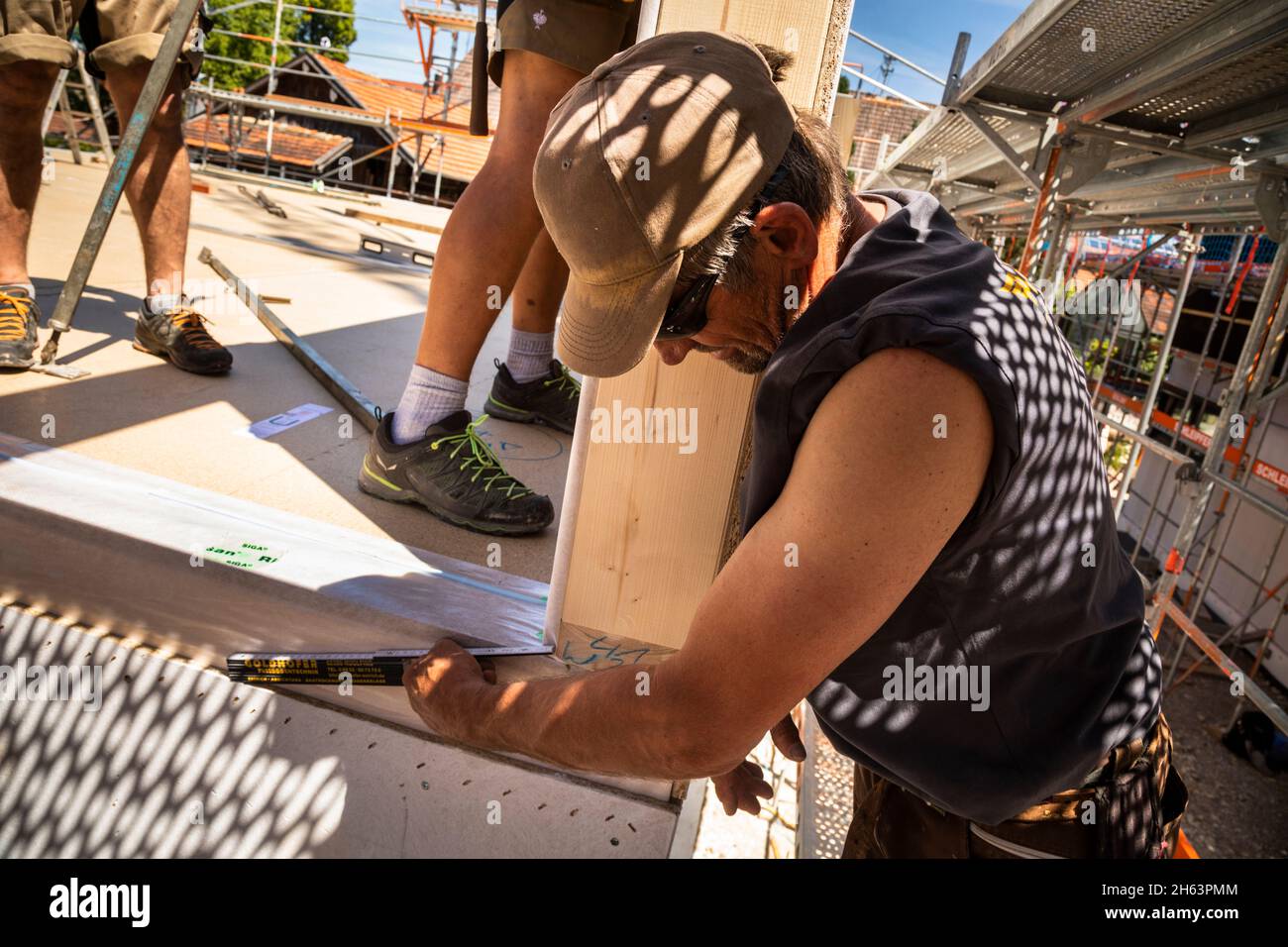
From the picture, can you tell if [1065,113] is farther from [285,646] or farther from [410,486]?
[285,646]

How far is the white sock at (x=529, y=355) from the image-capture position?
2.74 m

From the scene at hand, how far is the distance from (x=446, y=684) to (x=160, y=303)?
6.41 ft

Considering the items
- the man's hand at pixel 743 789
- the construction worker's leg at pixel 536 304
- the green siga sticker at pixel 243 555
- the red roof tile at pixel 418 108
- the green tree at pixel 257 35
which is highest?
the green tree at pixel 257 35

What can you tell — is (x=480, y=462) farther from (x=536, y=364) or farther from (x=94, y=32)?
(x=94, y=32)

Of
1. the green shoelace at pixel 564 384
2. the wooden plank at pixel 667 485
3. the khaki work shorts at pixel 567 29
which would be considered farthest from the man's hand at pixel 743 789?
the green shoelace at pixel 564 384

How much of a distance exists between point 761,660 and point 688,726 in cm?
15

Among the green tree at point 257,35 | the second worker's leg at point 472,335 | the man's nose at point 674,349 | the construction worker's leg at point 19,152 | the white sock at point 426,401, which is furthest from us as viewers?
the green tree at point 257,35

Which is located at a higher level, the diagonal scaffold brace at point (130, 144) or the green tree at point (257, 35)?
the green tree at point (257, 35)

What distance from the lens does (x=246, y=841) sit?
67.5 inches

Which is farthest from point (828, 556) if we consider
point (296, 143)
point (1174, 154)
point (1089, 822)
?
point (296, 143)

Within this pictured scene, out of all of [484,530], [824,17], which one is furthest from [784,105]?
[484,530]

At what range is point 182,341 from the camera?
263 cm

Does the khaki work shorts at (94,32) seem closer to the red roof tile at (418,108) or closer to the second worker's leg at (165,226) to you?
the second worker's leg at (165,226)

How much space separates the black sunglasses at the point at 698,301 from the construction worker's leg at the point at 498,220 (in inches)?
36.1
